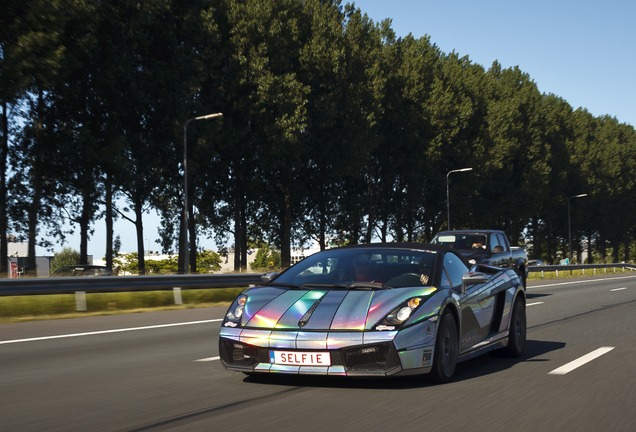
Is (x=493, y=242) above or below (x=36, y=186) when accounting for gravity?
below

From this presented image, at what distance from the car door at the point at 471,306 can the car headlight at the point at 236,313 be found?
195 centimetres

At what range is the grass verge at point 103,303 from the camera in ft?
51.0

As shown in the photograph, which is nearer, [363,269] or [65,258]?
[363,269]

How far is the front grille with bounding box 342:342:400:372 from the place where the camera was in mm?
6488

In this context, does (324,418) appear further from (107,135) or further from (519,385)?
(107,135)

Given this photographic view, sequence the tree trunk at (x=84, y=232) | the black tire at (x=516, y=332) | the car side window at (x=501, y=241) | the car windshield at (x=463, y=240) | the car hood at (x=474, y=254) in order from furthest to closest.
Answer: the tree trunk at (x=84, y=232), the car side window at (x=501, y=241), the car windshield at (x=463, y=240), the car hood at (x=474, y=254), the black tire at (x=516, y=332)

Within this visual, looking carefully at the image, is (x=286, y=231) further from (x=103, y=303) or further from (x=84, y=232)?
(x=103, y=303)

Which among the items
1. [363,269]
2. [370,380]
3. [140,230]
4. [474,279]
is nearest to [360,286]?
[363,269]

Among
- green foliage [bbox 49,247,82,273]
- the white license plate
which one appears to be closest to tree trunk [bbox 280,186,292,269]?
the white license plate

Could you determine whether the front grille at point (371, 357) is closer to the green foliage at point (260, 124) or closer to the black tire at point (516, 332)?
the black tire at point (516, 332)

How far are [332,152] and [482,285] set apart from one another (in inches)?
1730

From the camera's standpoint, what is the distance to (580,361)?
29.3 feet

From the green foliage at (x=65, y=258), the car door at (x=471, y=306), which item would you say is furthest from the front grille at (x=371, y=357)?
the green foliage at (x=65, y=258)

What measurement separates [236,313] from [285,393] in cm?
84
